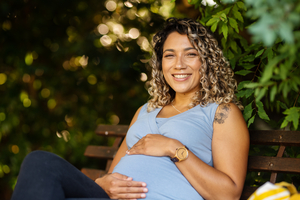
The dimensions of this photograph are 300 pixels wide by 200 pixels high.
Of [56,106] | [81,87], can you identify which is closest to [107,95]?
[81,87]

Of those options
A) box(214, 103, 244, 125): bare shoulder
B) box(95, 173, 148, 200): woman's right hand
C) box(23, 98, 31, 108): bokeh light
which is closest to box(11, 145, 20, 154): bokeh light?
box(23, 98, 31, 108): bokeh light

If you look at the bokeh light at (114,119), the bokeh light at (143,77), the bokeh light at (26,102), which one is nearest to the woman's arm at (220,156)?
the bokeh light at (143,77)

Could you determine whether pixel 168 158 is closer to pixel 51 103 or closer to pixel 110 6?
pixel 110 6

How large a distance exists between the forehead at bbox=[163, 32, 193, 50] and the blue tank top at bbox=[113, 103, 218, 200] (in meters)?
0.44

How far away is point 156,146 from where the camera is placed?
1712 millimetres

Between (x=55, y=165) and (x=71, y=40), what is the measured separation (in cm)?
209

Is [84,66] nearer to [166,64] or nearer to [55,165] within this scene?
[166,64]

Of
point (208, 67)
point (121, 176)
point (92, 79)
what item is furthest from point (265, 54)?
point (92, 79)

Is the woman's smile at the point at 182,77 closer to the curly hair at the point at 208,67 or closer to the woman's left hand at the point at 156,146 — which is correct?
the curly hair at the point at 208,67

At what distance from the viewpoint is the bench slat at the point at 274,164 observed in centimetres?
173

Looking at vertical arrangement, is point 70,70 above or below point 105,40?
below

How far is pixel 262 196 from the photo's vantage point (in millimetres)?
1102

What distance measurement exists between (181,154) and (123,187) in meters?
0.38

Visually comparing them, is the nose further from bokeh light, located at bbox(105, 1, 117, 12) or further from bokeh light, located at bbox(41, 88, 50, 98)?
bokeh light, located at bbox(41, 88, 50, 98)
